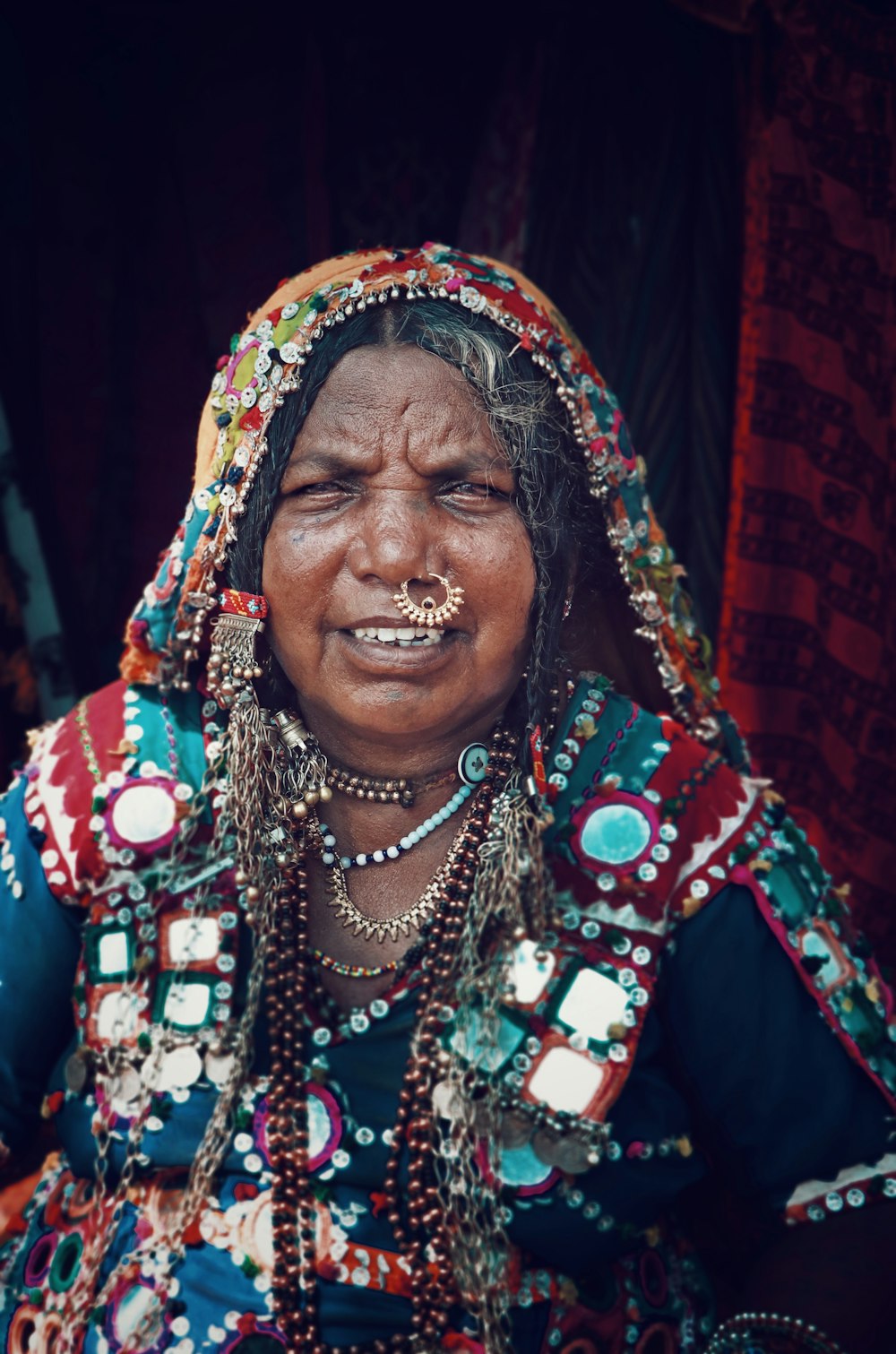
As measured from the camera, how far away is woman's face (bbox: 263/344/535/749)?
1525 mm

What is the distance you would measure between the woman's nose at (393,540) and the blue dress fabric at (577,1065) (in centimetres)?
39

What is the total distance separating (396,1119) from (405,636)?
0.66 meters

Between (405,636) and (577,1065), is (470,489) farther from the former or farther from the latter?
(577,1065)

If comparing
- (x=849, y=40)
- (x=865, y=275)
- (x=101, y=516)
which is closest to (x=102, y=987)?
(x=101, y=516)

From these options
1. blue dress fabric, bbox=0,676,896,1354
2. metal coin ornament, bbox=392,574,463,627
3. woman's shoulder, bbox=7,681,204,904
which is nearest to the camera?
metal coin ornament, bbox=392,574,463,627

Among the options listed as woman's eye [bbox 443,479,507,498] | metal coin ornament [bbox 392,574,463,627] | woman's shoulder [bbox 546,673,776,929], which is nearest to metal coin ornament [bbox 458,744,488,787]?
woman's shoulder [bbox 546,673,776,929]

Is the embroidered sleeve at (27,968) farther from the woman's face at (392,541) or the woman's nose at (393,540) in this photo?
the woman's nose at (393,540)

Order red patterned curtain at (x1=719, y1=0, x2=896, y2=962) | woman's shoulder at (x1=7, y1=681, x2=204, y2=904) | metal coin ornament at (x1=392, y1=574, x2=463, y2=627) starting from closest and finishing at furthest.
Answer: metal coin ornament at (x1=392, y1=574, x2=463, y2=627) → woman's shoulder at (x1=7, y1=681, x2=204, y2=904) → red patterned curtain at (x1=719, y1=0, x2=896, y2=962)

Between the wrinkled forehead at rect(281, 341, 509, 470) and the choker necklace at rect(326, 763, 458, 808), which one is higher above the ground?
the wrinkled forehead at rect(281, 341, 509, 470)

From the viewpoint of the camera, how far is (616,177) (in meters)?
2.58

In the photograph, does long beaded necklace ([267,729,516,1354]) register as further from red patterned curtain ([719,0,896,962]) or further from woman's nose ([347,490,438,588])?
red patterned curtain ([719,0,896,962])

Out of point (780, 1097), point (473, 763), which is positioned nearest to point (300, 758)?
point (473, 763)

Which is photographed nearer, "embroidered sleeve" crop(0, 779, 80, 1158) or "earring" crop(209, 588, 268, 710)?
"earring" crop(209, 588, 268, 710)

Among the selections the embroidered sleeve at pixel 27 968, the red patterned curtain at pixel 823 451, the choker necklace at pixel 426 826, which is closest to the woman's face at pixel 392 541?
the choker necklace at pixel 426 826
